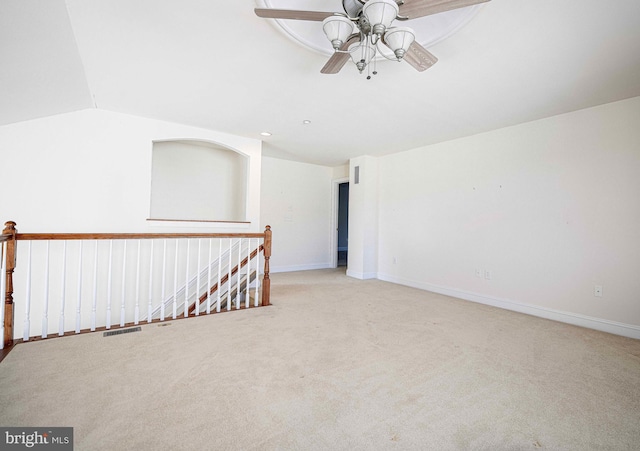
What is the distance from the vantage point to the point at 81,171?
3.50m

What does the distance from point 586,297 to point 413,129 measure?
278 centimetres

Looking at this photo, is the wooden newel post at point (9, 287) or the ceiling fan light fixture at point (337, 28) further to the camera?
the wooden newel post at point (9, 287)

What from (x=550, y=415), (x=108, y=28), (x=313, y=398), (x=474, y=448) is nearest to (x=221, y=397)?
(x=313, y=398)

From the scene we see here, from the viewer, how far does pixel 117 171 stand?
3.69 meters

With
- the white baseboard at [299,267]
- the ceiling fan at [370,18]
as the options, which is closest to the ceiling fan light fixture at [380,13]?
the ceiling fan at [370,18]

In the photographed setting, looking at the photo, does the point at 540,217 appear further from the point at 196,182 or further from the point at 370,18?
the point at 196,182

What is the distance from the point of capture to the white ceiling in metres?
1.87

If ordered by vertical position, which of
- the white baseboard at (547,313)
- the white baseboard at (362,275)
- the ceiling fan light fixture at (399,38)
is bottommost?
the white baseboard at (547,313)

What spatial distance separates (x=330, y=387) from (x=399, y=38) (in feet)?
7.07

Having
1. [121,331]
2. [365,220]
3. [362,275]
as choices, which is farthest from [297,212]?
[121,331]

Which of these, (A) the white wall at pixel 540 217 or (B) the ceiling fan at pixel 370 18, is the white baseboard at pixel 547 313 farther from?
(B) the ceiling fan at pixel 370 18

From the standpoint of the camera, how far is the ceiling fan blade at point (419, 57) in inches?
76.2

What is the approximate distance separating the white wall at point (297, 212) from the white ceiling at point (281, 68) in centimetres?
226

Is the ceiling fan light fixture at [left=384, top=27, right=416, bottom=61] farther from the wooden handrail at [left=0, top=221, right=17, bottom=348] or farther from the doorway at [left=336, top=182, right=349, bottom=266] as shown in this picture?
the doorway at [left=336, top=182, right=349, bottom=266]
